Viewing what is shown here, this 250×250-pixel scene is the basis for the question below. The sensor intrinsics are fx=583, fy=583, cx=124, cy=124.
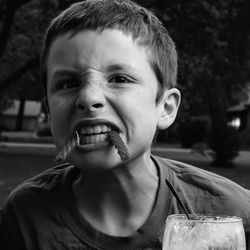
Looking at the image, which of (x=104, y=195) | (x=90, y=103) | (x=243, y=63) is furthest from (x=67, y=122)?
(x=243, y=63)

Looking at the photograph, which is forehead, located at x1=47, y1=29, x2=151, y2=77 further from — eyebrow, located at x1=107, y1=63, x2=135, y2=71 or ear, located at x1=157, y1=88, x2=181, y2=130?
ear, located at x1=157, y1=88, x2=181, y2=130

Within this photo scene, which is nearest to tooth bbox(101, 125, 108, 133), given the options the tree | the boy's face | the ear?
the boy's face

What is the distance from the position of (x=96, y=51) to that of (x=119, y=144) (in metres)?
0.23

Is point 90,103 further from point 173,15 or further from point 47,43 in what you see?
point 173,15

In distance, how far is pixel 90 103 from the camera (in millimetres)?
1349

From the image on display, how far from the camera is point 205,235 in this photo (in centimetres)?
121

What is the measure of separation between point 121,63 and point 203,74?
1750 centimetres

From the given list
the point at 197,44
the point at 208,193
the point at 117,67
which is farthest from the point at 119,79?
the point at 197,44

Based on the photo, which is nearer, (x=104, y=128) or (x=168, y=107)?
(x=104, y=128)

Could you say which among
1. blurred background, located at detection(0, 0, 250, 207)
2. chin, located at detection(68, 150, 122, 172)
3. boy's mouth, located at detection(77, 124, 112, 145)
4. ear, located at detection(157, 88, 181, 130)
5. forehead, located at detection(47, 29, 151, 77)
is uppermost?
blurred background, located at detection(0, 0, 250, 207)

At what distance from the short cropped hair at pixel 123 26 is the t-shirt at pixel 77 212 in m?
0.29

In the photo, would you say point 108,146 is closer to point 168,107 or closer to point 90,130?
point 90,130

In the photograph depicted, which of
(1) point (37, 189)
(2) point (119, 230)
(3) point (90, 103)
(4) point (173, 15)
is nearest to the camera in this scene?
(3) point (90, 103)

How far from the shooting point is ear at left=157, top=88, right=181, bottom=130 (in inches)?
61.5
